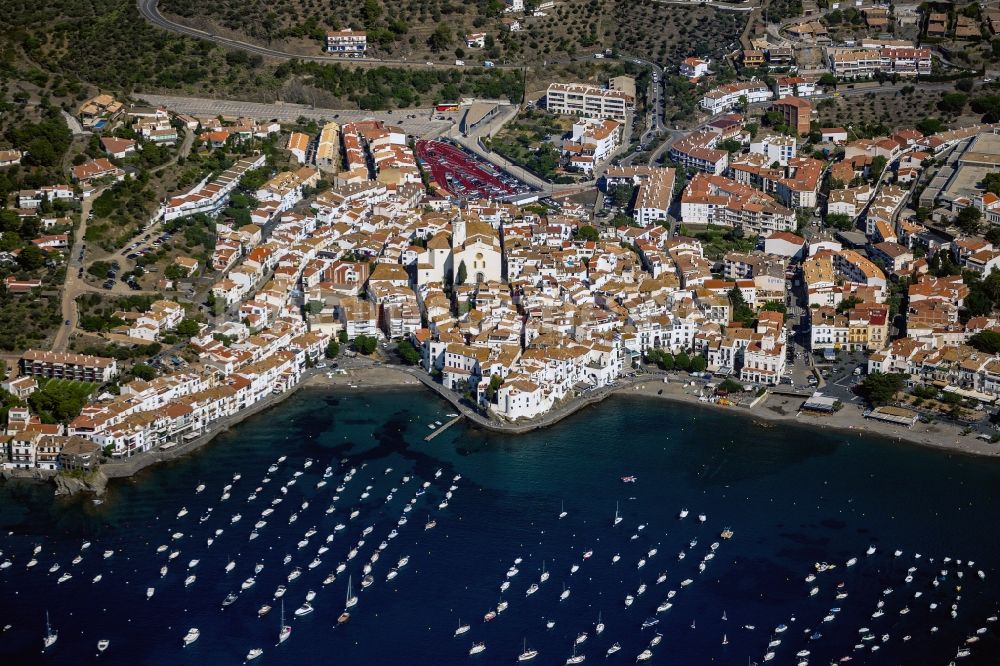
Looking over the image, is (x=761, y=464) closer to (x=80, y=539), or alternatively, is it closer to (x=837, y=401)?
(x=837, y=401)

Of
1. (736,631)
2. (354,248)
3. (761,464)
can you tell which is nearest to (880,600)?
(736,631)

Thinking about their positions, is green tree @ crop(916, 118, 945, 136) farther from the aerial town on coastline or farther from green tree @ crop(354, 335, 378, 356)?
green tree @ crop(354, 335, 378, 356)

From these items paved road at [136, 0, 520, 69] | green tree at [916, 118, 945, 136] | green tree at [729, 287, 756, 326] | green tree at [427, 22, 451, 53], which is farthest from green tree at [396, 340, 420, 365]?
green tree at [427, 22, 451, 53]

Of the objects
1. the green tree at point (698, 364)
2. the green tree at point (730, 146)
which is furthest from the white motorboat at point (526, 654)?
the green tree at point (730, 146)

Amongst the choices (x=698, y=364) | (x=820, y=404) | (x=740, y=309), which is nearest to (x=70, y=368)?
(x=698, y=364)

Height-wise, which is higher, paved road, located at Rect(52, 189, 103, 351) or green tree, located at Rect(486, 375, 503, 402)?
paved road, located at Rect(52, 189, 103, 351)

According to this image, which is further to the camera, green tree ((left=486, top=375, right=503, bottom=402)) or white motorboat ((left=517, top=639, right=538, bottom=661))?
green tree ((left=486, top=375, right=503, bottom=402))
